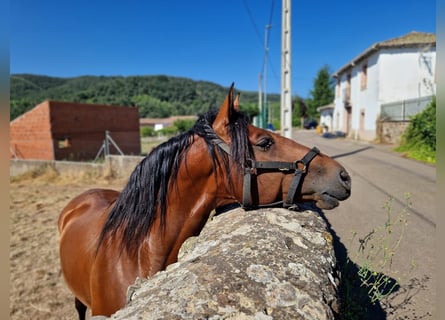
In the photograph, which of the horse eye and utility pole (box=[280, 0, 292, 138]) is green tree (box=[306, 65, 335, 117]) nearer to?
utility pole (box=[280, 0, 292, 138])

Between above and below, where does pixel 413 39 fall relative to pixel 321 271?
above

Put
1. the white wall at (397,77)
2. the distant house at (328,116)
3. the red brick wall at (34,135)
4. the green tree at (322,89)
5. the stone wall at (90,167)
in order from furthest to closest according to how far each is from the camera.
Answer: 1. the green tree at (322,89)
2. the distant house at (328,116)
3. the white wall at (397,77)
4. the red brick wall at (34,135)
5. the stone wall at (90,167)

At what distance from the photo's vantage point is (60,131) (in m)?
17.1

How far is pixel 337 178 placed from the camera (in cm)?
175

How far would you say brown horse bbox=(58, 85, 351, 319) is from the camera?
5.73 feet

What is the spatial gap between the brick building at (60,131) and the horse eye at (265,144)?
17362mm

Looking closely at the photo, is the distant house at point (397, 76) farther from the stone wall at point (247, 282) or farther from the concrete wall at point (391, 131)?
the stone wall at point (247, 282)

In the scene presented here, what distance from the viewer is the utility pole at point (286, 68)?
858cm

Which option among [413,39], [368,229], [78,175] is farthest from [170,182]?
[413,39]

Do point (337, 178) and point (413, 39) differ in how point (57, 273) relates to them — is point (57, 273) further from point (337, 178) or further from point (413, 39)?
point (413, 39)

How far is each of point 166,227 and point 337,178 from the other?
1.10 metres

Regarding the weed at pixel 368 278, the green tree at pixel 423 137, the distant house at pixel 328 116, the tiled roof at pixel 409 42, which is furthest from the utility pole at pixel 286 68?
the distant house at pixel 328 116

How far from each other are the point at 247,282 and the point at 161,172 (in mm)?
916

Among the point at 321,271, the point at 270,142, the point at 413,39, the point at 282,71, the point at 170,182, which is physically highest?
the point at 413,39
